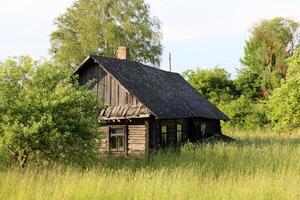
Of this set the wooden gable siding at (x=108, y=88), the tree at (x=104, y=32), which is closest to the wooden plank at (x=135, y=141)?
the wooden gable siding at (x=108, y=88)

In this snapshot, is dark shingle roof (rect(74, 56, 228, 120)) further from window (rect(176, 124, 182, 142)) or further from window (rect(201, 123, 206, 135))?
window (rect(176, 124, 182, 142))

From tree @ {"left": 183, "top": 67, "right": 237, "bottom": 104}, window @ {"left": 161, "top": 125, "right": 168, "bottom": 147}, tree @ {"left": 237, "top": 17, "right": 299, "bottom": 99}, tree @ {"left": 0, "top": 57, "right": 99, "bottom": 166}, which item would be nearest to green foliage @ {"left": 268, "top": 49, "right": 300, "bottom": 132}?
window @ {"left": 161, "top": 125, "right": 168, "bottom": 147}

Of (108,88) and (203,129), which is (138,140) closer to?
(108,88)

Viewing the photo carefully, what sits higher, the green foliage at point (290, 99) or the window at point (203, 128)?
the green foliage at point (290, 99)

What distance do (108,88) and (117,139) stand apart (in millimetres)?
2759

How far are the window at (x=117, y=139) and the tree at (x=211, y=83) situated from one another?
22.4 meters

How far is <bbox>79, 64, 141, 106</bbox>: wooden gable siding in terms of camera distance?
23.5m

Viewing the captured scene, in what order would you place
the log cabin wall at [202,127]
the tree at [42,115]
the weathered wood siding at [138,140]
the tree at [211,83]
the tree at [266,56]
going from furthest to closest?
the tree at [266,56] → the tree at [211,83] → the log cabin wall at [202,127] → the weathered wood siding at [138,140] → the tree at [42,115]

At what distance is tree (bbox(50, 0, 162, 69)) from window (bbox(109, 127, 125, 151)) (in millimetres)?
18554

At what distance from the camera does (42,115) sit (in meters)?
13.9

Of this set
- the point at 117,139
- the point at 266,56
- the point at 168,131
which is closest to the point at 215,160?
the point at 168,131

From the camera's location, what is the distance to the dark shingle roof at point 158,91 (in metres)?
23.5

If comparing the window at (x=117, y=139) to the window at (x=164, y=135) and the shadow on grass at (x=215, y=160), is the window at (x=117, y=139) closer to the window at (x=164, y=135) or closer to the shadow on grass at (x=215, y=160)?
the window at (x=164, y=135)

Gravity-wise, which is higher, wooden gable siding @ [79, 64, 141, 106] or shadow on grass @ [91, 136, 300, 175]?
wooden gable siding @ [79, 64, 141, 106]
